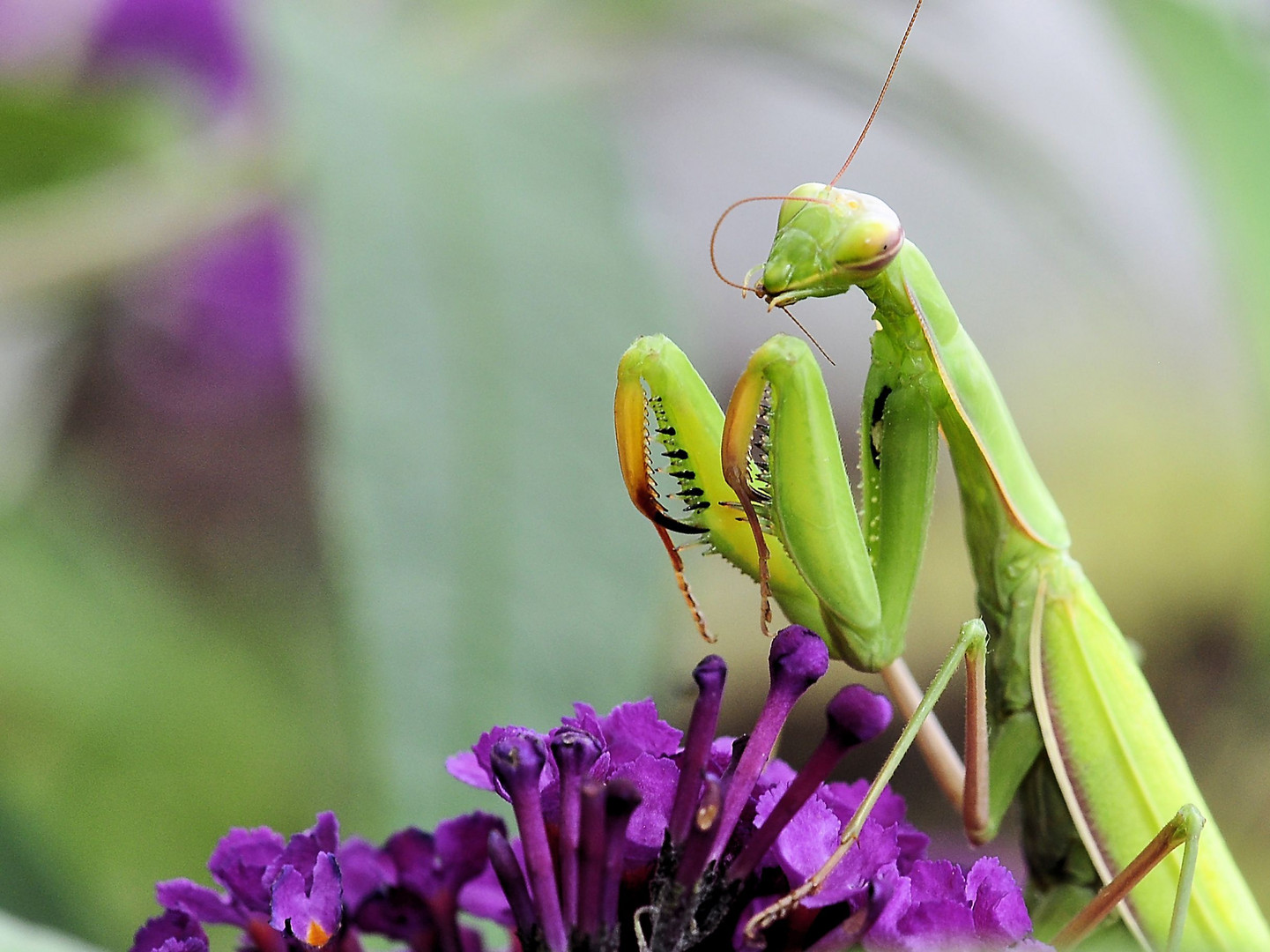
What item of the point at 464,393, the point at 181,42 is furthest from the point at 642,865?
the point at 181,42

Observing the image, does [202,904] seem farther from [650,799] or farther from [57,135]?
[57,135]

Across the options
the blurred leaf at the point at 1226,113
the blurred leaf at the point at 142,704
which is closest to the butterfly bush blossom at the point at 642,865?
the blurred leaf at the point at 142,704

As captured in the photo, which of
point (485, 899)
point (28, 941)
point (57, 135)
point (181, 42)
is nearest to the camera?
point (28, 941)

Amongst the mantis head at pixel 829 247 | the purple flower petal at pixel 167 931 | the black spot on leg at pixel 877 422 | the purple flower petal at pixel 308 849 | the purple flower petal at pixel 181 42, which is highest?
the purple flower petal at pixel 181 42

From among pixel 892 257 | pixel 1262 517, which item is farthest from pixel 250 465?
pixel 1262 517

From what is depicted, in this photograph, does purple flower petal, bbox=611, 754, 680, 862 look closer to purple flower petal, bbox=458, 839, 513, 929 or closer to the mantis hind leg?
purple flower petal, bbox=458, 839, 513, 929

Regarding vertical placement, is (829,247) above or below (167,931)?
above

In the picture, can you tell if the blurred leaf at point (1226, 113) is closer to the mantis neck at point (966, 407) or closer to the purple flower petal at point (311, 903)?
the mantis neck at point (966, 407)
